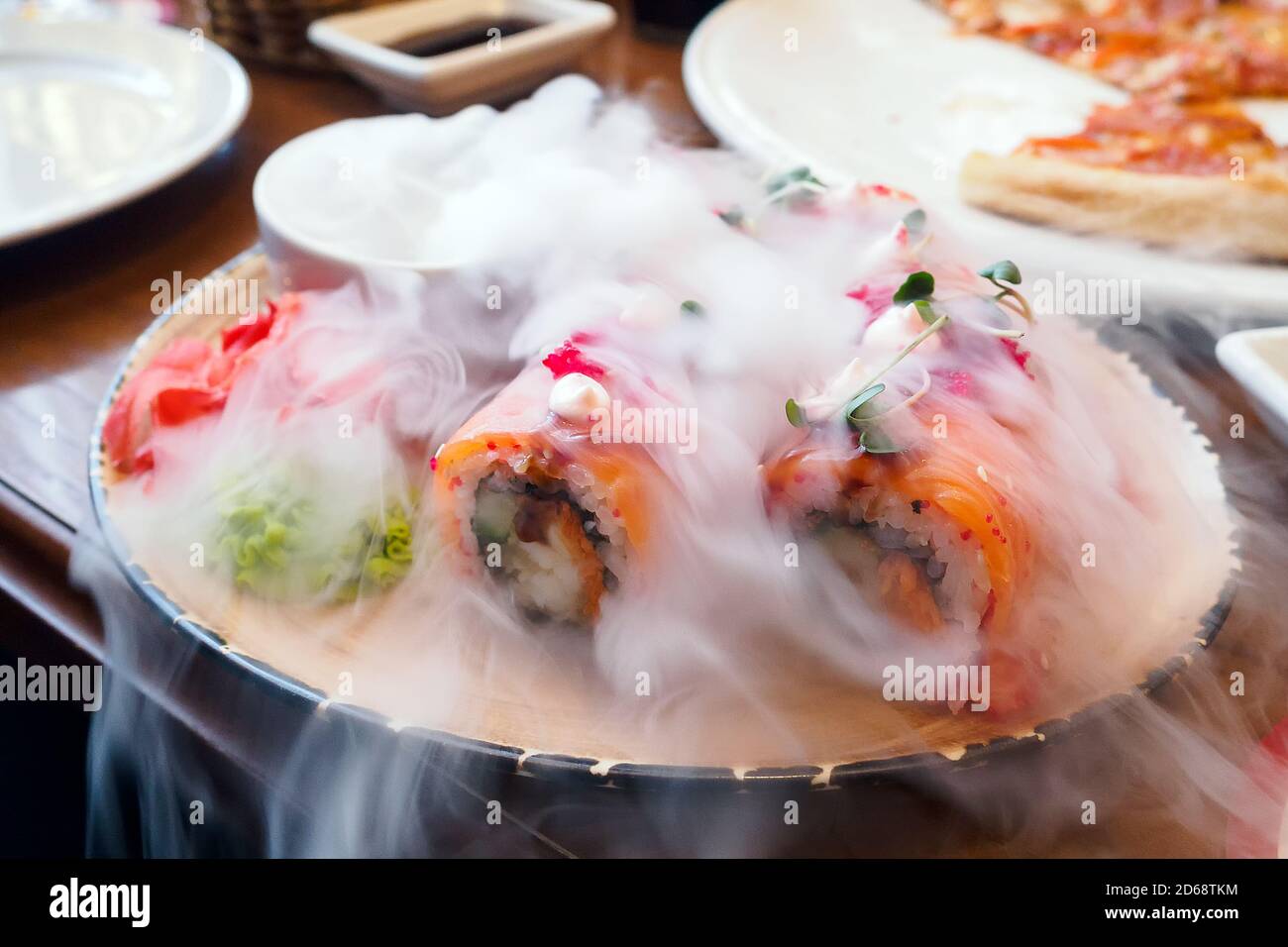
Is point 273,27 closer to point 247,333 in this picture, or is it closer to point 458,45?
point 458,45

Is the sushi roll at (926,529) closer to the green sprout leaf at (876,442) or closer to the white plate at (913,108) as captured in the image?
the green sprout leaf at (876,442)

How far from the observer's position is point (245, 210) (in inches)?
63.6

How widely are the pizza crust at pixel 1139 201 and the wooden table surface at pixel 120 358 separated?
0.22 m

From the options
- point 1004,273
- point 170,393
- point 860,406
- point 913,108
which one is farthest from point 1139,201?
point 170,393

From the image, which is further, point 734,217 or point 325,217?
point 325,217

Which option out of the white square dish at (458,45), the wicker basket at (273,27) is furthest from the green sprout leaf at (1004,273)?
the wicker basket at (273,27)

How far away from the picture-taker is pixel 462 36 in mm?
1979

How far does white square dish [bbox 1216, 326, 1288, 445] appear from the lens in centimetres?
97

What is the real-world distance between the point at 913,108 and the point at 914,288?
118cm
